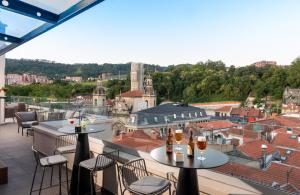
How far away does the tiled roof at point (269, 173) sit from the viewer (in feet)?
5.90

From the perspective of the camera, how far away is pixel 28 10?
3.53 metres

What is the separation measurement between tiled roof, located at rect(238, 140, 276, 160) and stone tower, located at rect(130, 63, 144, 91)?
41.1 m

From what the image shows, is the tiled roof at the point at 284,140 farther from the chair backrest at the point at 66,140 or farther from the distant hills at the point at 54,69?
the distant hills at the point at 54,69

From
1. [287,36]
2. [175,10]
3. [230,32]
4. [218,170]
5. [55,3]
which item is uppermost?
[175,10]

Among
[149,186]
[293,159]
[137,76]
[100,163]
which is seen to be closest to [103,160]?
[100,163]

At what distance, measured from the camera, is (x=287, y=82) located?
8.85 meters

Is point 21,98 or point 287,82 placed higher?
point 287,82

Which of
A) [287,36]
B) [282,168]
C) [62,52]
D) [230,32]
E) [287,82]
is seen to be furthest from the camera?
[230,32]

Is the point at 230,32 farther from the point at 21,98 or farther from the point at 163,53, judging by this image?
the point at 21,98

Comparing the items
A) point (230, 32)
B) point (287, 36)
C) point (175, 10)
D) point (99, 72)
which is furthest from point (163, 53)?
point (287, 36)

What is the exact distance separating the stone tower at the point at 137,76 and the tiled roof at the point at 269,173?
41489mm

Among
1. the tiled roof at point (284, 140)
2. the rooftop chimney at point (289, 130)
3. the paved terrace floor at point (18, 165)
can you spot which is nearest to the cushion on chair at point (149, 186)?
the tiled roof at point (284, 140)

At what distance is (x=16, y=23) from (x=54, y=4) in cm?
158

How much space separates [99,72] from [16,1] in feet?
46.5
